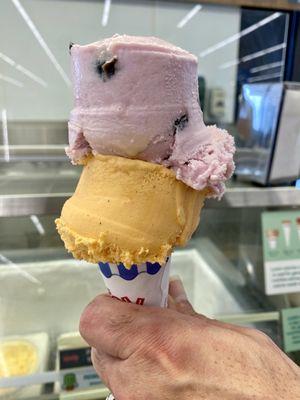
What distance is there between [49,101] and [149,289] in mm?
1323

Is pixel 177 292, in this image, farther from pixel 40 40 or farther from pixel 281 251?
pixel 40 40

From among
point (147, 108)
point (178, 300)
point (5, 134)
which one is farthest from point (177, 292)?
point (5, 134)

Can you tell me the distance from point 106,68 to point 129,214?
8.8 inches

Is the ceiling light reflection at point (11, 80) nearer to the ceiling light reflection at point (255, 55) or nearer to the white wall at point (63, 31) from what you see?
the white wall at point (63, 31)

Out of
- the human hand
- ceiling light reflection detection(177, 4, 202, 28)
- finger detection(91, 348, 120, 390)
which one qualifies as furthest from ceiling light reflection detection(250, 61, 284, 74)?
finger detection(91, 348, 120, 390)

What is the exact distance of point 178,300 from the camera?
83cm

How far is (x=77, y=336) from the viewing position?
1.13 m

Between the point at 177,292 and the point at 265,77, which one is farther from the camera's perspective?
the point at 265,77

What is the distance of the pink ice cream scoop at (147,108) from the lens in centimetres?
57

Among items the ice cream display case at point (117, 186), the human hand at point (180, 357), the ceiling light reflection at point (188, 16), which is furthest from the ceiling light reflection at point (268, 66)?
the human hand at point (180, 357)

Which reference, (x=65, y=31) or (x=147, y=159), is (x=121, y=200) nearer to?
(x=147, y=159)

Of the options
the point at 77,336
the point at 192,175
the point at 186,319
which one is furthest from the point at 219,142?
the point at 77,336

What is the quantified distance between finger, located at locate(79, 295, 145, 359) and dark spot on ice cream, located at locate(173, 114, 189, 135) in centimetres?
31

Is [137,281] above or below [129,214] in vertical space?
below
